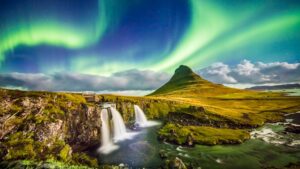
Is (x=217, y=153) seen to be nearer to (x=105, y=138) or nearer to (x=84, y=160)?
(x=84, y=160)

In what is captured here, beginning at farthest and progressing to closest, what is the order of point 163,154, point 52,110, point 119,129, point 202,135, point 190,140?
point 119,129
point 202,135
point 52,110
point 190,140
point 163,154

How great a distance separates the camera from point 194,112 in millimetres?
136125

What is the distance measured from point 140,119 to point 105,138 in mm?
37618

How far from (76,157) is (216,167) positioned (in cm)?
4082

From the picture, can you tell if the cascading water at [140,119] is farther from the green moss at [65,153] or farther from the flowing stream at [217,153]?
the green moss at [65,153]

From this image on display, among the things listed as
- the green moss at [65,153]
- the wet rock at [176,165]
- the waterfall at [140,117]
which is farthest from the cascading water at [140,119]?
the wet rock at [176,165]

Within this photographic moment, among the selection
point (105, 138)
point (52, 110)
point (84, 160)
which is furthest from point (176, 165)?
point (52, 110)

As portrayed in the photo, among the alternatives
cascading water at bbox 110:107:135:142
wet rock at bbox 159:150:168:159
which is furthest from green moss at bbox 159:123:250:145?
cascading water at bbox 110:107:135:142

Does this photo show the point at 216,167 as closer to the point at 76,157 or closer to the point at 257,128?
the point at 76,157

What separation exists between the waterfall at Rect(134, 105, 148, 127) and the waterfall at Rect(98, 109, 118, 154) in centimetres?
2587

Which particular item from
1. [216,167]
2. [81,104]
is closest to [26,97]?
[81,104]

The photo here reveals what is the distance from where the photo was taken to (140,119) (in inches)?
4975

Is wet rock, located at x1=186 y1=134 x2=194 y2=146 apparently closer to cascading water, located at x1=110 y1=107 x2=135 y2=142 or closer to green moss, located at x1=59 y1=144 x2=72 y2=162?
cascading water, located at x1=110 y1=107 x2=135 y2=142

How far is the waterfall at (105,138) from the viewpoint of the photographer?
7990 centimetres
